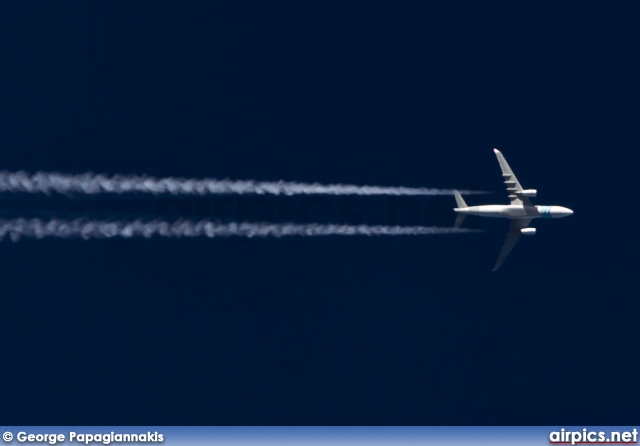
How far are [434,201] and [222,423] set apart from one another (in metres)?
17.1

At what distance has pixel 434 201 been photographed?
207 ft

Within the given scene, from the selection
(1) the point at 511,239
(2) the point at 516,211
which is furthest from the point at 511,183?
(1) the point at 511,239

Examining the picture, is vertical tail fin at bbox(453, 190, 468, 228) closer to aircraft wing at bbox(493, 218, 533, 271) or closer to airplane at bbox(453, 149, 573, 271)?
airplane at bbox(453, 149, 573, 271)

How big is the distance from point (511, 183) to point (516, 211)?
1714 millimetres

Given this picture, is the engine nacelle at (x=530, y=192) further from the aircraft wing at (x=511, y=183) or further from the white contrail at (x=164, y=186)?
the white contrail at (x=164, y=186)

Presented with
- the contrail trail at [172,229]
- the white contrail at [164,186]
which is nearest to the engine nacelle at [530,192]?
the white contrail at [164,186]

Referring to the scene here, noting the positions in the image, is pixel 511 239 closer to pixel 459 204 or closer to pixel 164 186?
pixel 459 204

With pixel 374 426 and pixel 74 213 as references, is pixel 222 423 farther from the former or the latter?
pixel 74 213

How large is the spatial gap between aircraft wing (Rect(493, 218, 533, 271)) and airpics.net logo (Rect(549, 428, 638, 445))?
388 inches

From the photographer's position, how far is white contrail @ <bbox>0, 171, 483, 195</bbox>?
5297 cm

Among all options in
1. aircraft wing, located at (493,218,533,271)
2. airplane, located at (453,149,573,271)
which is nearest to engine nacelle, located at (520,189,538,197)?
airplane, located at (453,149,573,271)

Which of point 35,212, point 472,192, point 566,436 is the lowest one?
point 566,436

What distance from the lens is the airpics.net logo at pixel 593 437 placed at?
5966 centimetres

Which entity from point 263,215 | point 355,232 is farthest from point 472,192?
point 263,215
